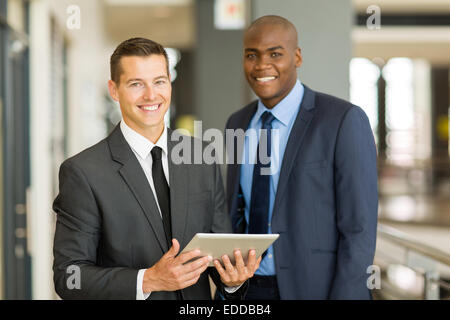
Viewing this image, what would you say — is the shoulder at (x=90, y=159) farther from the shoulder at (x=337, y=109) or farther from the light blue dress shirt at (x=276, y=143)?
the shoulder at (x=337, y=109)

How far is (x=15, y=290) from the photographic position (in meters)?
3.55

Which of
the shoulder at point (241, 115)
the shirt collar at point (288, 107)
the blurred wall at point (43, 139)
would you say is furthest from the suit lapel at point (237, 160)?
the blurred wall at point (43, 139)

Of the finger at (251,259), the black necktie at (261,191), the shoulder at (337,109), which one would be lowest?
the finger at (251,259)

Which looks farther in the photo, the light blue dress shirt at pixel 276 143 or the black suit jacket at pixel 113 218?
the light blue dress shirt at pixel 276 143

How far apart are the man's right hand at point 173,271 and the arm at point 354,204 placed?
54 centimetres

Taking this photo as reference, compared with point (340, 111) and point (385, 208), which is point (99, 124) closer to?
point (385, 208)

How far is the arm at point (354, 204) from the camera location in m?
1.65

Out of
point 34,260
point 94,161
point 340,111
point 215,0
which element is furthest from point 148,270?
point 215,0

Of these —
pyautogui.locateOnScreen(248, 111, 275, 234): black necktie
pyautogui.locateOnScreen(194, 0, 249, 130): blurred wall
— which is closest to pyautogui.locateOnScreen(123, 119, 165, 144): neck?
pyautogui.locateOnScreen(248, 111, 275, 234): black necktie

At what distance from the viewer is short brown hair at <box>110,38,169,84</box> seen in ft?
4.40

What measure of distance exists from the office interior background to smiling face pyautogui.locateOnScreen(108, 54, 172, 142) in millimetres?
176

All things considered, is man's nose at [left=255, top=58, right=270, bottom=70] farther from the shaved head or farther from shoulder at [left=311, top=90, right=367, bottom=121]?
shoulder at [left=311, top=90, right=367, bottom=121]

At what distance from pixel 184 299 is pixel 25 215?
8.28ft

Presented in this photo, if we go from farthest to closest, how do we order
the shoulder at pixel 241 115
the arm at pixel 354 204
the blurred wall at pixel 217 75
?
the blurred wall at pixel 217 75 → the shoulder at pixel 241 115 → the arm at pixel 354 204
